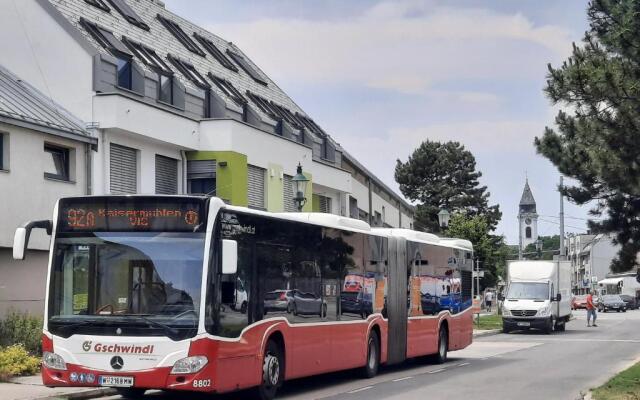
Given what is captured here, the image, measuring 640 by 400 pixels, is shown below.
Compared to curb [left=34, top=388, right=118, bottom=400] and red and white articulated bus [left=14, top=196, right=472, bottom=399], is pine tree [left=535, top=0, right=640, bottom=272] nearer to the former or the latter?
red and white articulated bus [left=14, top=196, right=472, bottom=399]

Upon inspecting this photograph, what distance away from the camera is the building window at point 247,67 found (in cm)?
4575

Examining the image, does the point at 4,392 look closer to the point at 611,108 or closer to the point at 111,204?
the point at 111,204

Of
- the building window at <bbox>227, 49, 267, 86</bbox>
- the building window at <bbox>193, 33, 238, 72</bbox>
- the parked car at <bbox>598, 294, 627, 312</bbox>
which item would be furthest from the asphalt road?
the parked car at <bbox>598, 294, 627, 312</bbox>

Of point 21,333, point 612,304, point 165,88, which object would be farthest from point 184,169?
point 612,304

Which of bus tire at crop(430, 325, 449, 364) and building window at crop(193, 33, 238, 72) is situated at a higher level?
building window at crop(193, 33, 238, 72)

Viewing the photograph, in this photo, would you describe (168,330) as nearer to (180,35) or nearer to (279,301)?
(279,301)

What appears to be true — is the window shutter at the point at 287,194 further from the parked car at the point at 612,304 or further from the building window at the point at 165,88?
the parked car at the point at 612,304

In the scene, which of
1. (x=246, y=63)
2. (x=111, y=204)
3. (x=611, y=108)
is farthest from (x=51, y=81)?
(x=246, y=63)

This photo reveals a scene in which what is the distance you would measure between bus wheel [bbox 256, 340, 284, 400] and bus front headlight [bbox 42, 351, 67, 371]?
3123mm

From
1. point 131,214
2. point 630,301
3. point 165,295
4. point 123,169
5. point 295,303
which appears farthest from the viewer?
point 630,301

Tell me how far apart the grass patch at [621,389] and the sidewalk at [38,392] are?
803 centimetres

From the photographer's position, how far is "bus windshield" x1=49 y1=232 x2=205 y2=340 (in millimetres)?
14172

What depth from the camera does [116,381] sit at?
46.3ft

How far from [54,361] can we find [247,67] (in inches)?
1320
